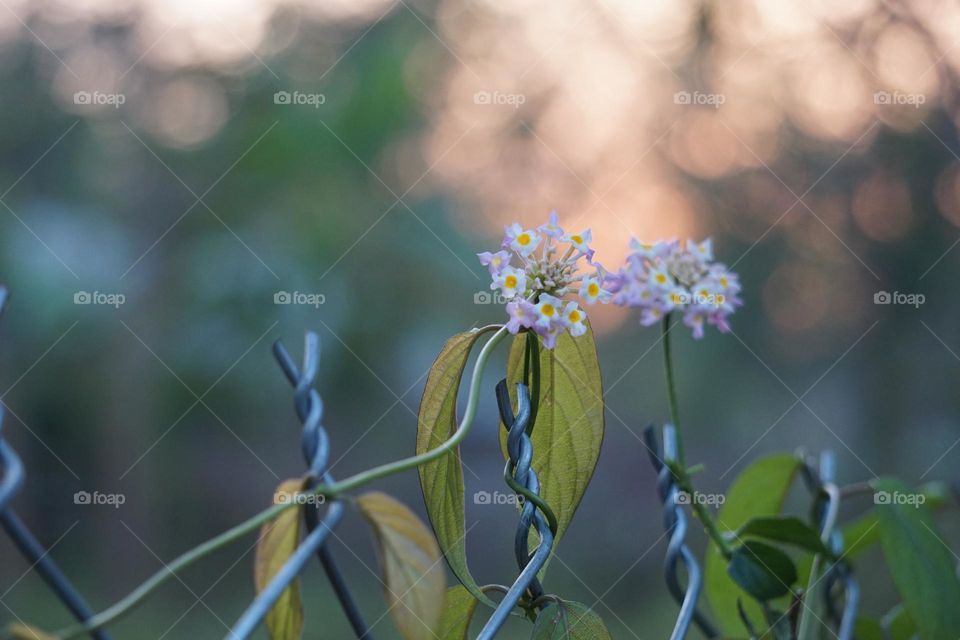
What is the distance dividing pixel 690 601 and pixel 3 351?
1937mm

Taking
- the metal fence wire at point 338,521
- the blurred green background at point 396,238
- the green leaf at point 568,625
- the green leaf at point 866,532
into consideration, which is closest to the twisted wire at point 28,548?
the metal fence wire at point 338,521

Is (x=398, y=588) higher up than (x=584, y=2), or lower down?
lower down

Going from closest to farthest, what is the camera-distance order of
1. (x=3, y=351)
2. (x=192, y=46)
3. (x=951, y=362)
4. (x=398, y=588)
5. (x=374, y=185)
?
(x=398, y=588) < (x=951, y=362) < (x=192, y=46) < (x=3, y=351) < (x=374, y=185)

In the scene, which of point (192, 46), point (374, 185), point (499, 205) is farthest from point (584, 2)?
point (192, 46)

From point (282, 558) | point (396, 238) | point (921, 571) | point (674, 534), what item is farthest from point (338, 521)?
point (396, 238)

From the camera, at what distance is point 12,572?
181 centimetres

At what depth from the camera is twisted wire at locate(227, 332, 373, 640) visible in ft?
0.47

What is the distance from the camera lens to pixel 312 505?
17 centimetres

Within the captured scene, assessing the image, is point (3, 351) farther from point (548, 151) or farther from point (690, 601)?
point (690, 601)

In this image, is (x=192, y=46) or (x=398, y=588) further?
(x=192, y=46)

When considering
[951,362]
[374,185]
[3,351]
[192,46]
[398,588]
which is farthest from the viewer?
[374,185]

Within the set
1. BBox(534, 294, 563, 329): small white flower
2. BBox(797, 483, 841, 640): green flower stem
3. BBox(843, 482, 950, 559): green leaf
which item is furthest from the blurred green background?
BBox(534, 294, 563, 329): small white flower

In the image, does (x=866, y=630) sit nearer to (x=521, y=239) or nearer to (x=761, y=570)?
(x=761, y=570)

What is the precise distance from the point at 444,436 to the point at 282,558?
6 cm
